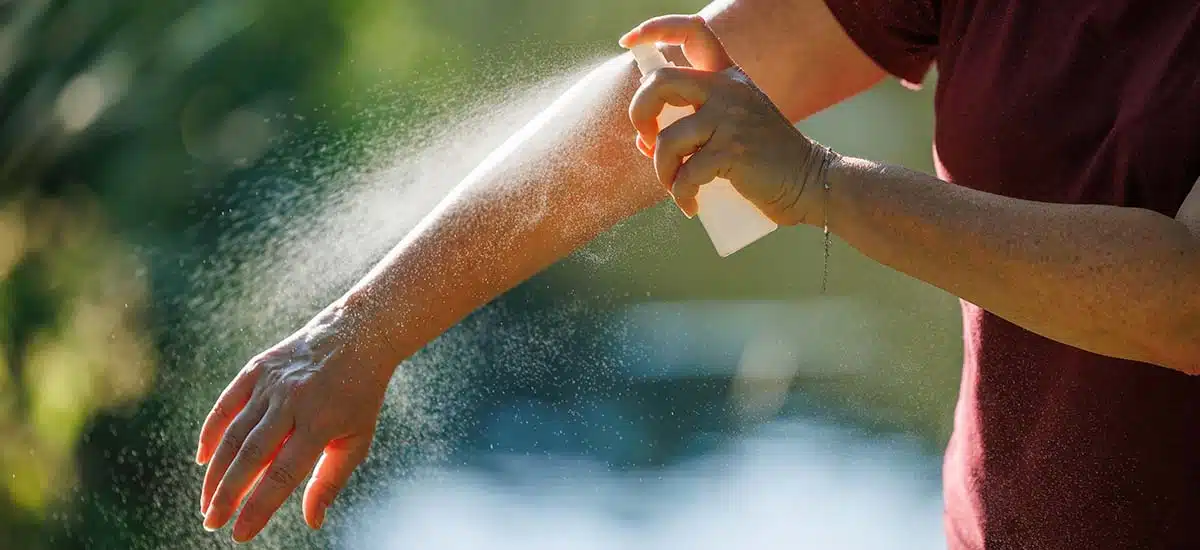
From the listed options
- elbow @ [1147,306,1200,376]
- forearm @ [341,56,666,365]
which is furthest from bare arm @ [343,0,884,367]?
elbow @ [1147,306,1200,376]

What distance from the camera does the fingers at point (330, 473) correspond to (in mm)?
1193

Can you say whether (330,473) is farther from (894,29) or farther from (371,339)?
(894,29)

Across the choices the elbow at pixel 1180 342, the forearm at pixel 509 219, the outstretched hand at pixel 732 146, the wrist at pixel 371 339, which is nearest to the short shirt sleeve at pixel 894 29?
the forearm at pixel 509 219

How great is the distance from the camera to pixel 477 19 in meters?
3.26

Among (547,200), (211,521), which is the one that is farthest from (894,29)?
(211,521)

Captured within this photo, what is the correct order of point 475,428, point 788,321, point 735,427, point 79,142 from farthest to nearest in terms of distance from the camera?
point 788,321, point 735,427, point 475,428, point 79,142

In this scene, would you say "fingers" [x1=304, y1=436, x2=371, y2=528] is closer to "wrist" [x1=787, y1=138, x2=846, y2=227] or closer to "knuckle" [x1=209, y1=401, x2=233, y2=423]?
"knuckle" [x1=209, y1=401, x2=233, y2=423]

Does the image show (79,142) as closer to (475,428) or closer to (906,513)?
(475,428)

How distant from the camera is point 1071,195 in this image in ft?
3.41

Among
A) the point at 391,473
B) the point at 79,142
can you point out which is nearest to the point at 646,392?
the point at 391,473

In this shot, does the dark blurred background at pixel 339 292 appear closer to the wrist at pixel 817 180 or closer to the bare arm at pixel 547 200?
the bare arm at pixel 547 200

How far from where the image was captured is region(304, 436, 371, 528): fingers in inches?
47.0

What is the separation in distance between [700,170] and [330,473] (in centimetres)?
54

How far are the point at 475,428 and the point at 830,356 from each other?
1.33m
